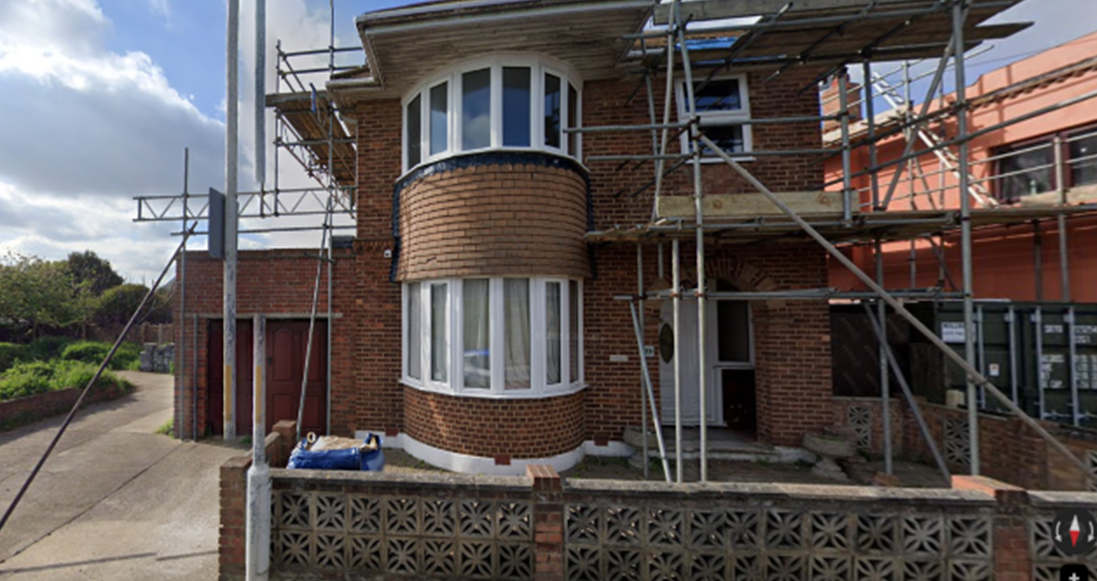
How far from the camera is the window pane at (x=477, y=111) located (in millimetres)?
5332

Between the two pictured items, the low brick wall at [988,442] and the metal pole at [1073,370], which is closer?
the low brick wall at [988,442]

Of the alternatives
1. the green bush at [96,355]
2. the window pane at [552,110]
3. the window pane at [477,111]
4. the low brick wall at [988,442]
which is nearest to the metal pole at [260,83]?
the window pane at [477,111]

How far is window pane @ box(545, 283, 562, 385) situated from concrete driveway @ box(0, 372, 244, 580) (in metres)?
3.82

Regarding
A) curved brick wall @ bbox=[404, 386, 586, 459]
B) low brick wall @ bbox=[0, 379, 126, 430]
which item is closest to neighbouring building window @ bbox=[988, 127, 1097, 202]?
curved brick wall @ bbox=[404, 386, 586, 459]

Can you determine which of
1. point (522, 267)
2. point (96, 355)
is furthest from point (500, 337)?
point (96, 355)

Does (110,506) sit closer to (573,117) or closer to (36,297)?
(573,117)

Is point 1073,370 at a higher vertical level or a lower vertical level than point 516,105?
lower

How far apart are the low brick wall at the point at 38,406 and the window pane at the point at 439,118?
935cm

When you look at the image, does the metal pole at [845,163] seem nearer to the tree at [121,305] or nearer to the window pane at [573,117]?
the window pane at [573,117]

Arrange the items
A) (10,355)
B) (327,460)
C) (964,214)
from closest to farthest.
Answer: (327,460)
(964,214)
(10,355)

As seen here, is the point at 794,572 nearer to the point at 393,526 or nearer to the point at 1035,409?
the point at 393,526

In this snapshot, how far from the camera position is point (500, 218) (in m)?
5.07

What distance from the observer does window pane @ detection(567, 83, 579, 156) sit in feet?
18.6

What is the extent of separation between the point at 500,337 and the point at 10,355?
18.0m
